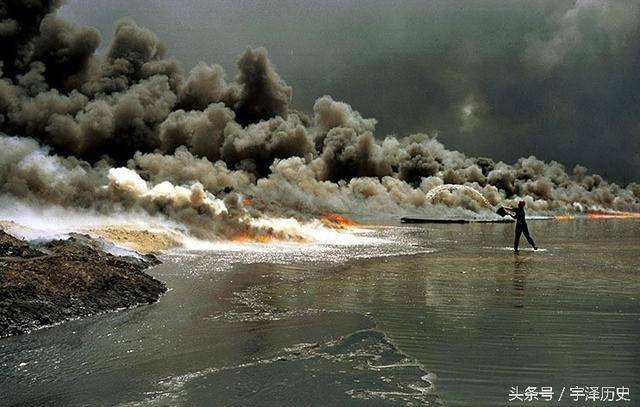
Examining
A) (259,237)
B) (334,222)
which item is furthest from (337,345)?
(334,222)

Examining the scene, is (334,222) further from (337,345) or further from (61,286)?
(337,345)

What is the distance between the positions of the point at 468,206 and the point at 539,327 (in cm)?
9113

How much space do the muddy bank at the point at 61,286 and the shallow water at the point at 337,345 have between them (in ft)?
1.82

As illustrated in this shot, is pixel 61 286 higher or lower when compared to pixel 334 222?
lower

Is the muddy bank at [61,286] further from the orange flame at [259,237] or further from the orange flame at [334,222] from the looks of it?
the orange flame at [334,222]

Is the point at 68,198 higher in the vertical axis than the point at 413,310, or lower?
higher

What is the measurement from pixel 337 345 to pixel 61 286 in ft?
20.0

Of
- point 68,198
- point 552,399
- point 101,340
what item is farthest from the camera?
point 68,198

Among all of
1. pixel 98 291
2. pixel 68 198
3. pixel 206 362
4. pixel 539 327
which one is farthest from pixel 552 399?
pixel 68 198

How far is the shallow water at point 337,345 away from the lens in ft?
21.2

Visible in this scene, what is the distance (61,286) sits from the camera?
11055mm

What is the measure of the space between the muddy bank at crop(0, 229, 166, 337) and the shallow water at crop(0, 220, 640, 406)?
55 centimetres

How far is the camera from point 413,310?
11.1m

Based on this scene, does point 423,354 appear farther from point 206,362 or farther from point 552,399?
point 206,362
